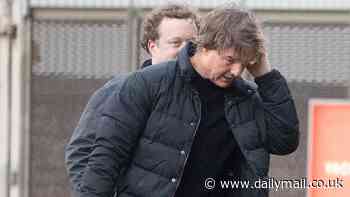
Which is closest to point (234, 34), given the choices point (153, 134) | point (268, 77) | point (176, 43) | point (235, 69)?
point (235, 69)

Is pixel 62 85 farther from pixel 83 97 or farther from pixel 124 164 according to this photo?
pixel 124 164

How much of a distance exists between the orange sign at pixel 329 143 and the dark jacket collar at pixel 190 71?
1.21m

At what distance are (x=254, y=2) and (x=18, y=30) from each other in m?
1.53

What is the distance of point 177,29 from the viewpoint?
3.67 meters

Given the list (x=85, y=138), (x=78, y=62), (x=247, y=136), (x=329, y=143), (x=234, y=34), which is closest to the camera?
(x=234, y=34)

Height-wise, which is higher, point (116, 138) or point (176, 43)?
point (176, 43)

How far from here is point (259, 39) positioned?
312cm

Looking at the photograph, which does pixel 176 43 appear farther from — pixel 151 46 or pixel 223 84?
pixel 223 84

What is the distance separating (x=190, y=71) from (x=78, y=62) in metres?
3.10

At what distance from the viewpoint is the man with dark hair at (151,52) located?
→ 3.30 m

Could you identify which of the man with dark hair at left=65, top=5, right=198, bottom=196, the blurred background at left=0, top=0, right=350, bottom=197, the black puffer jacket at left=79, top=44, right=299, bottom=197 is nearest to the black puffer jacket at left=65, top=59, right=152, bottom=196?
the man with dark hair at left=65, top=5, right=198, bottom=196

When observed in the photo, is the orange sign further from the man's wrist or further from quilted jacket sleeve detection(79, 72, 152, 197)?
quilted jacket sleeve detection(79, 72, 152, 197)

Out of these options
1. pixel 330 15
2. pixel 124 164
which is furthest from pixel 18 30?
pixel 124 164

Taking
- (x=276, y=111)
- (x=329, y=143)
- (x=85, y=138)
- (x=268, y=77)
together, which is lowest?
(x=329, y=143)
